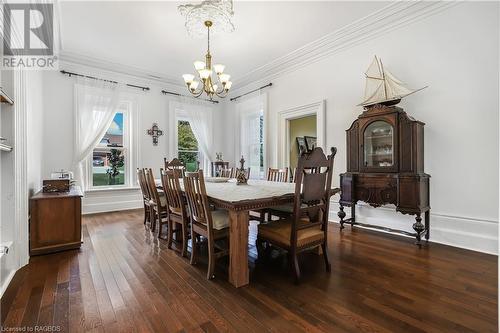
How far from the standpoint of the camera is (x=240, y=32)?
3721 millimetres

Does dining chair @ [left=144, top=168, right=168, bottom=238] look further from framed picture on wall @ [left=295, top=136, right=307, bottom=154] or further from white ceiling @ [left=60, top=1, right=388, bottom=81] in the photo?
framed picture on wall @ [left=295, top=136, right=307, bottom=154]

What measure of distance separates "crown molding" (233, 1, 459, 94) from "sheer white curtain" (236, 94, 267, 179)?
810 mm

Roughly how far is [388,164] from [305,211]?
172 centimetres

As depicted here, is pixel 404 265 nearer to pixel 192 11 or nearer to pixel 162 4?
pixel 192 11

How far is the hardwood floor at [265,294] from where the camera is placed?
5.06 ft

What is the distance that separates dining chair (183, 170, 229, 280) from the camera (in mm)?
2156

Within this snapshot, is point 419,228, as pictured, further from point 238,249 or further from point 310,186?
point 238,249

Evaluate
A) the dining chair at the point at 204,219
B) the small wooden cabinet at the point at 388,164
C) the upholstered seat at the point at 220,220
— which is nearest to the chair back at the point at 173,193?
the dining chair at the point at 204,219

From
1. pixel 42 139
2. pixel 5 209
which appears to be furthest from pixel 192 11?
pixel 42 139

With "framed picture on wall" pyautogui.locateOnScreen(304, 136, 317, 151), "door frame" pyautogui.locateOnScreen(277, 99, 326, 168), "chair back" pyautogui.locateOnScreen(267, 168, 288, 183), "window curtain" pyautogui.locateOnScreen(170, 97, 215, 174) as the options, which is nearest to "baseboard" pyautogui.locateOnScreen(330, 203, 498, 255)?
"chair back" pyautogui.locateOnScreen(267, 168, 288, 183)

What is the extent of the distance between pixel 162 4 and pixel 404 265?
403 centimetres

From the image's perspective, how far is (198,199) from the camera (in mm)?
2260

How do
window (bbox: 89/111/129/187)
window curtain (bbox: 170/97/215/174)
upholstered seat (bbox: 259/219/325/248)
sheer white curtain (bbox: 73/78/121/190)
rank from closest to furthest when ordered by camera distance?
upholstered seat (bbox: 259/219/325/248)
sheer white curtain (bbox: 73/78/121/190)
window (bbox: 89/111/129/187)
window curtain (bbox: 170/97/215/174)

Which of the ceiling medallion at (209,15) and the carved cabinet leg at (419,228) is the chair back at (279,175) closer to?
the carved cabinet leg at (419,228)
